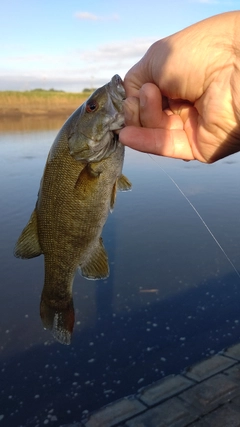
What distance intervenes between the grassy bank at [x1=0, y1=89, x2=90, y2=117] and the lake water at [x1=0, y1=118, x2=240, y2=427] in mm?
27298

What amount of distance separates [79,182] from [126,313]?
313cm

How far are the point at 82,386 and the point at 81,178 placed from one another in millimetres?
2500


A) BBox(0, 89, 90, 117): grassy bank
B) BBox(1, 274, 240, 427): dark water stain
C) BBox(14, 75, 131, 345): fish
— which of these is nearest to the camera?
BBox(14, 75, 131, 345): fish

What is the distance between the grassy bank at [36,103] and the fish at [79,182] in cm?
3265

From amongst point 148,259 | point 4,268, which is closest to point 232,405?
point 148,259

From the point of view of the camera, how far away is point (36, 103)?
35.0 metres

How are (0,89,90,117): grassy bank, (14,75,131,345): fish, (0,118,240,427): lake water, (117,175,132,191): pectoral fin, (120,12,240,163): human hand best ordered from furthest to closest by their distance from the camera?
(0,89,90,117): grassy bank → (0,118,240,427): lake water → (117,175,132,191): pectoral fin → (14,75,131,345): fish → (120,12,240,163): human hand

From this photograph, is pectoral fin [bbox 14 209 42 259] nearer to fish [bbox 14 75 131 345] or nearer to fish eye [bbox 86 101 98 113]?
fish [bbox 14 75 131 345]

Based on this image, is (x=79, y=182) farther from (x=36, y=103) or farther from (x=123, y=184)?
(x=36, y=103)

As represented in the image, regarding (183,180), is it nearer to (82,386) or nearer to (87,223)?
(82,386)

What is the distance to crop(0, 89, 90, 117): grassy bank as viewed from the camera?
3341 centimetres

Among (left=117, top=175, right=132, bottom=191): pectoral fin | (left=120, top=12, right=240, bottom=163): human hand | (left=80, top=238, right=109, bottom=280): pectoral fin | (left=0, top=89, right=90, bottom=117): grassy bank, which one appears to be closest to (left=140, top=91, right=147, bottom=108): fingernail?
(left=120, top=12, right=240, bottom=163): human hand

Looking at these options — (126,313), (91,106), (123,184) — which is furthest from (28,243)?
(126,313)

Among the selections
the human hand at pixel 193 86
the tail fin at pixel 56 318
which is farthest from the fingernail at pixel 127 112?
the tail fin at pixel 56 318
